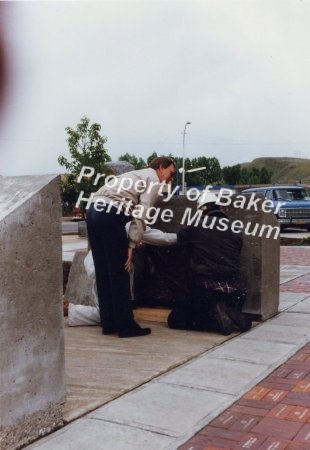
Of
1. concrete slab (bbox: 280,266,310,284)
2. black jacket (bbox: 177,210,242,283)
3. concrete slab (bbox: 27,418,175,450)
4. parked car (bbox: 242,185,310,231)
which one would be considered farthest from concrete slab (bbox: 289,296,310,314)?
parked car (bbox: 242,185,310,231)

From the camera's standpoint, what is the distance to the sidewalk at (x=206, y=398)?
9.93 ft

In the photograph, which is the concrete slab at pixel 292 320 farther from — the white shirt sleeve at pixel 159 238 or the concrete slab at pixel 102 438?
the concrete slab at pixel 102 438

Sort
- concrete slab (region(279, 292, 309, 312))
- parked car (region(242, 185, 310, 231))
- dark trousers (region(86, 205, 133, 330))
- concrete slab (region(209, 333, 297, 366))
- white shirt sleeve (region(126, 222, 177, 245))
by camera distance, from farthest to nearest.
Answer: parked car (region(242, 185, 310, 231))
concrete slab (region(279, 292, 309, 312))
white shirt sleeve (region(126, 222, 177, 245))
dark trousers (region(86, 205, 133, 330))
concrete slab (region(209, 333, 297, 366))

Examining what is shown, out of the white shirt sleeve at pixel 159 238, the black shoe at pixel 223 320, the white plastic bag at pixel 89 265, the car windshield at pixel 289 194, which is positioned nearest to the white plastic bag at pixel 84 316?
the white plastic bag at pixel 89 265

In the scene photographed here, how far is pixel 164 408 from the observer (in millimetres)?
3449

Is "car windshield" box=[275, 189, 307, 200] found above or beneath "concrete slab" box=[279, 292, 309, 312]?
above

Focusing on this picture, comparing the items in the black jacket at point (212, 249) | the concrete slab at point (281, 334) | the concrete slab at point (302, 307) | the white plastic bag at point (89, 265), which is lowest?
the concrete slab at point (302, 307)

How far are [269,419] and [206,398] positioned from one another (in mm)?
435

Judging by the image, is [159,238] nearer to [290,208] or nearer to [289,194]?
[290,208]

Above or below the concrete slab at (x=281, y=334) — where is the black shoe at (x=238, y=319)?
above

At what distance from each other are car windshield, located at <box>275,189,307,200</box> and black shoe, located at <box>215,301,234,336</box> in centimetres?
1721

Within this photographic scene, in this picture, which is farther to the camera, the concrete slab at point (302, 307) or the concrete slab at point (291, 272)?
the concrete slab at point (291, 272)

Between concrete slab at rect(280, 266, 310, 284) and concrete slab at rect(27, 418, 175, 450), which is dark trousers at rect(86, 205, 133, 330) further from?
concrete slab at rect(280, 266, 310, 284)

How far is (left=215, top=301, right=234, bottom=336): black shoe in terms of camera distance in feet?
17.4
